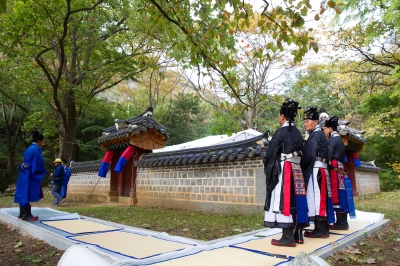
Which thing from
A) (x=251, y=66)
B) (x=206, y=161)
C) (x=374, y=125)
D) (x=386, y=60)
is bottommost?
(x=206, y=161)

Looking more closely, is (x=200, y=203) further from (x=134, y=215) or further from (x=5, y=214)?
(x=5, y=214)

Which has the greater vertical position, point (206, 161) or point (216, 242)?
point (206, 161)

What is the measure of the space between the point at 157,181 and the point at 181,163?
135 cm

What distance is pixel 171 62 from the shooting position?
54.6 feet

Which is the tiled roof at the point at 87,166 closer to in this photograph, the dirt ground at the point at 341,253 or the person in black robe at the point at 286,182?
the dirt ground at the point at 341,253

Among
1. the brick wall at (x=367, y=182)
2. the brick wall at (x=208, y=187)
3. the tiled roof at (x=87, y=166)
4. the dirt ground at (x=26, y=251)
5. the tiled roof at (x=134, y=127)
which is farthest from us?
the brick wall at (x=367, y=182)

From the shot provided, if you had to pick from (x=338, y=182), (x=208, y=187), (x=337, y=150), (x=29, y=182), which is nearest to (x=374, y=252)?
(x=338, y=182)

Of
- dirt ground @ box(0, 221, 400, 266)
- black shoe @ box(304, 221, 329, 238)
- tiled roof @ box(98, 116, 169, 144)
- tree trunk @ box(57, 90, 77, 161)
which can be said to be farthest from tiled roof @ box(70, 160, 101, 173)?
black shoe @ box(304, 221, 329, 238)

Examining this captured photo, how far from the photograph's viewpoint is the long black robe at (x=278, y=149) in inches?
157

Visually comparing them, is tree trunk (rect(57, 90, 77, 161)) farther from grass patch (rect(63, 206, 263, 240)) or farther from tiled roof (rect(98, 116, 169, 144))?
grass patch (rect(63, 206, 263, 240))

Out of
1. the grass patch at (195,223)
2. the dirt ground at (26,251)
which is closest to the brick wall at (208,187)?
the grass patch at (195,223)

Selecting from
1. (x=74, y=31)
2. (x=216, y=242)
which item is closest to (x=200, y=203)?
(x=216, y=242)

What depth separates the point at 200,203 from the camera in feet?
25.8

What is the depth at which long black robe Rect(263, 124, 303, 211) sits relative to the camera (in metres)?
3.98
